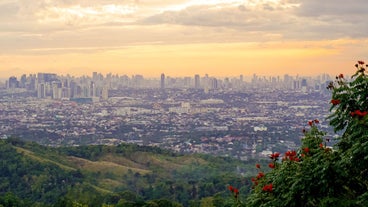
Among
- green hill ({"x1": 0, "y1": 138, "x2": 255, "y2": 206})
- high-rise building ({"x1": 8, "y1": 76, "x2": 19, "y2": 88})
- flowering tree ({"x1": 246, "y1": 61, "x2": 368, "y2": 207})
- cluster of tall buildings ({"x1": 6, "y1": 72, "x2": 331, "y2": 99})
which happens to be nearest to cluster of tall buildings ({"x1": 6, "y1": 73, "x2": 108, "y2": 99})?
cluster of tall buildings ({"x1": 6, "y1": 72, "x2": 331, "y2": 99})

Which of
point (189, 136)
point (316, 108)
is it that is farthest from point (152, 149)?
point (316, 108)

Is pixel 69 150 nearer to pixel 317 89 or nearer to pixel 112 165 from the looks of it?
pixel 112 165

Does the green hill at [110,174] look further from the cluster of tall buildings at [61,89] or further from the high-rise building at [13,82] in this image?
the high-rise building at [13,82]

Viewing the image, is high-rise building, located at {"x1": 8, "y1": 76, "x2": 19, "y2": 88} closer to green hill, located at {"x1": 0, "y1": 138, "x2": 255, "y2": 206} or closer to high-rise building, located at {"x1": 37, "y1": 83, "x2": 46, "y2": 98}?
high-rise building, located at {"x1": 37, "y1": 83, "x2": 46, "y2": 98}

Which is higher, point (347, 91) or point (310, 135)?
point (347, 91)

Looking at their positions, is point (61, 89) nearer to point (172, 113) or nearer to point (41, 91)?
point (41, 91)

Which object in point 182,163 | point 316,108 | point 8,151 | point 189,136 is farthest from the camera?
point 316,108

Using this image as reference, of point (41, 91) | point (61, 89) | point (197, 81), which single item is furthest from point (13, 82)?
point (197, 81)
